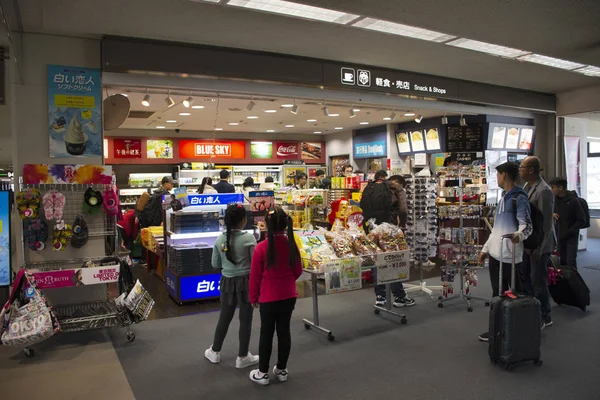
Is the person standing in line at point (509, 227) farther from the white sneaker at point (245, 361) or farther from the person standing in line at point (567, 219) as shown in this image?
the person standing in line at point (567, 219)

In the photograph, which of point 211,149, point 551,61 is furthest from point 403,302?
point 211,149

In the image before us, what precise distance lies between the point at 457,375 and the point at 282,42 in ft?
14.1

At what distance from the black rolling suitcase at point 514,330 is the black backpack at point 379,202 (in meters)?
2.58

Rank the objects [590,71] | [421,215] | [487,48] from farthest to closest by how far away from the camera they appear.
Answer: [421,215], [590,71], [487,48]

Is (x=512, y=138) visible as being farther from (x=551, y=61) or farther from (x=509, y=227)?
(x=509, y=227)

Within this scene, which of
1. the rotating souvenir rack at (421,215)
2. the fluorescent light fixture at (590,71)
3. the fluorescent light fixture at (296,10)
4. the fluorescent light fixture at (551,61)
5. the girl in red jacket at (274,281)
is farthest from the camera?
the rotating souvenir rack at (421,215)

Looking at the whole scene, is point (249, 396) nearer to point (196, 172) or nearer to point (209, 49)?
point (209, 49)

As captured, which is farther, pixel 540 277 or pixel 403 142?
pixel 403 142

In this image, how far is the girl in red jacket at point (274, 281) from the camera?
370cm

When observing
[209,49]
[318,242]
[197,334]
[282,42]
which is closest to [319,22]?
[282,42]

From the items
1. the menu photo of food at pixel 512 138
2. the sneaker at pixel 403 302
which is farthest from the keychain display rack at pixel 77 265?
the menu photo of food at pixel 512 138

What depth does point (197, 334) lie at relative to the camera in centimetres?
516

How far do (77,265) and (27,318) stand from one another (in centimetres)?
108

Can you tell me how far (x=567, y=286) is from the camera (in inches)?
228
